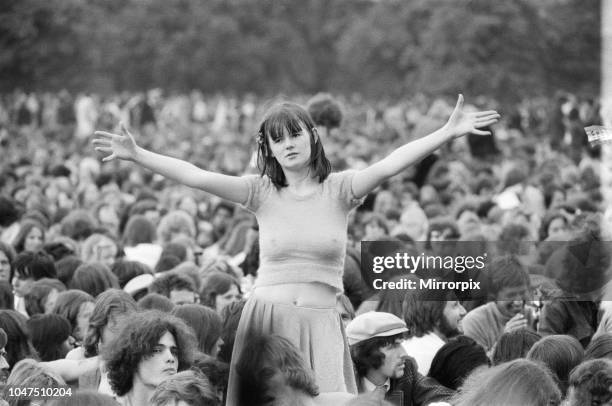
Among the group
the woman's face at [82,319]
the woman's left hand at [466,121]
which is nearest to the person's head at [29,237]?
the woman's face at [82,319]

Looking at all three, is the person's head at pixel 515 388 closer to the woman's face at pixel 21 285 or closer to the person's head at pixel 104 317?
the person's head at pixel 104 317

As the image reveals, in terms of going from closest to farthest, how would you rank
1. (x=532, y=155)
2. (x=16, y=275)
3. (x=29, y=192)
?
1. (x=16, y=275)
2. (x=29, y=192)
3. (x=532, y=155)

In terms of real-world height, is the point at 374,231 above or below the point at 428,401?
above

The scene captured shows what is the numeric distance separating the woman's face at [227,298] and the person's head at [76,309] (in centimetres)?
97

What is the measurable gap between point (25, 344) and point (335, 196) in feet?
8.06

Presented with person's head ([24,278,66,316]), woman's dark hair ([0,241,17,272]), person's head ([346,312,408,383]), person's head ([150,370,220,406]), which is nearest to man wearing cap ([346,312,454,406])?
person's head ([346,312,408,383])

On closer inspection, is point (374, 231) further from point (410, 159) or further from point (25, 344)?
point (410, 159)

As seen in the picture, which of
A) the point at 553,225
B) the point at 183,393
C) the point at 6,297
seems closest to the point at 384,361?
the point at 183,393

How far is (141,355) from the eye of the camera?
755cm

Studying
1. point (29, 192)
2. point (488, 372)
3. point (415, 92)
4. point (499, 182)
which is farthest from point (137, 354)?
point (415, 92)

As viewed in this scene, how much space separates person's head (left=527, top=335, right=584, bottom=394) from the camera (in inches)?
318

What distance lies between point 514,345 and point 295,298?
171 cm

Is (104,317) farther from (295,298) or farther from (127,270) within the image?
(127,270)

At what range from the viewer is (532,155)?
29719 mm
